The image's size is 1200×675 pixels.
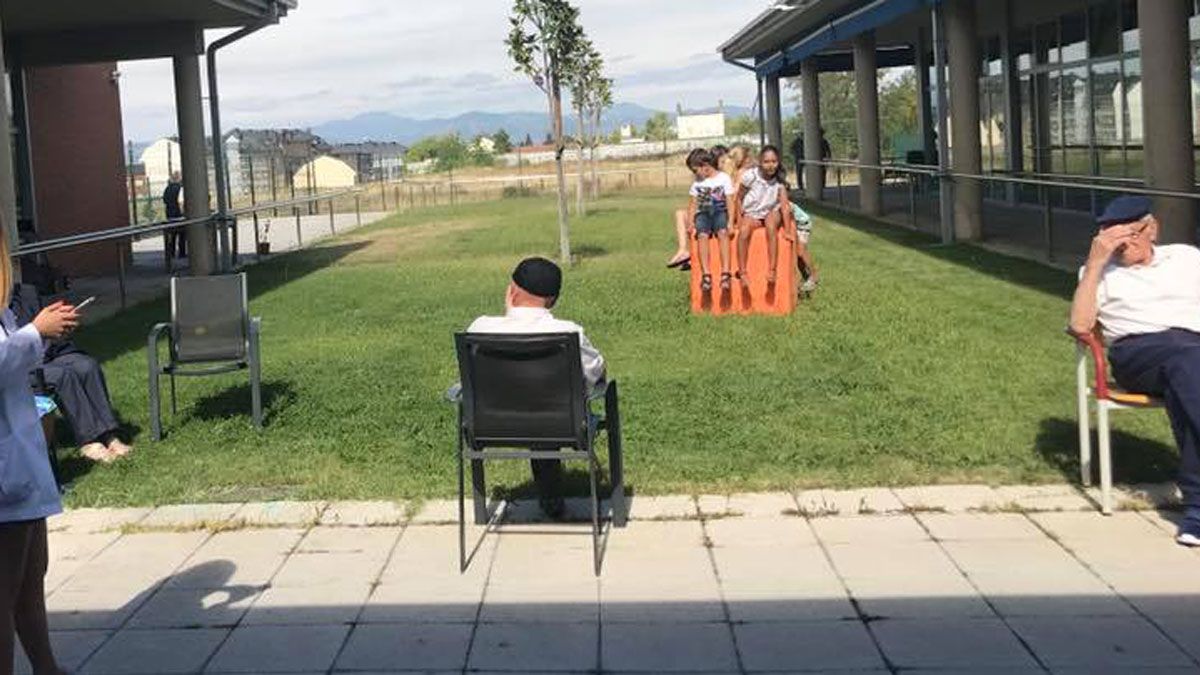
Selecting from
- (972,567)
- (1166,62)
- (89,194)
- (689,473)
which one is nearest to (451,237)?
(89,194)

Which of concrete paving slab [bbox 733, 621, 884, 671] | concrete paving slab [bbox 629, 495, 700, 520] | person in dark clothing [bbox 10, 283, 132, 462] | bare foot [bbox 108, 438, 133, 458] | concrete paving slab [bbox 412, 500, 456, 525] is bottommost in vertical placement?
concrete paving slab [bbox 733, 621, 884, 671]

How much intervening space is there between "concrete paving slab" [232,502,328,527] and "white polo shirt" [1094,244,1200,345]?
11.6 feet

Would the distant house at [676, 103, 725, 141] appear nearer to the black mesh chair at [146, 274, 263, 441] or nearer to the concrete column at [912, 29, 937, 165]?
the concrete column at [912, 29, 937, 165]

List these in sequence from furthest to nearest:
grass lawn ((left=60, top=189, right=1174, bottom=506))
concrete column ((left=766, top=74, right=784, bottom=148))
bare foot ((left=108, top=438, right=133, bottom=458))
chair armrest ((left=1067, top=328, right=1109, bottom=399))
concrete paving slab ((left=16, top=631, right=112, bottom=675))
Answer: concrete column ((left=766, top=74, right=784, bottom=148))
bare foot ((left=108, top=438, right=133, bottom=458))
grass lawn ((left=60, top=189, right=1174, bottom=506))
chair armrest ((left=1067, top=328, right=1109, bottom=399))
concrete paving slab ((left=16, top=631, right=112, bottom=675))

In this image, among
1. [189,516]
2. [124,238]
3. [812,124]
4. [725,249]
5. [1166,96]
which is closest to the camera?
[189,516]

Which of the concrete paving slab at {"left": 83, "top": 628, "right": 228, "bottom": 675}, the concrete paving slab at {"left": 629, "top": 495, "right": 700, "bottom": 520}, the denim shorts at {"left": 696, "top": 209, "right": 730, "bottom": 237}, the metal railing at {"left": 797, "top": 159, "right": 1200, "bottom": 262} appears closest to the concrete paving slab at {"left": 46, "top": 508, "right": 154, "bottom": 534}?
the concrete paving slab at {"left": 83, "top": 628, "right": 228, "bottom": 675}

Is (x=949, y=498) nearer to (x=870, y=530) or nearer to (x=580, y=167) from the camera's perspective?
(x=870, y=530)

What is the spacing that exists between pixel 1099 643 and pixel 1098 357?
1635 millimetres

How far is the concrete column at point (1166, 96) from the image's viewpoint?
11.8 m

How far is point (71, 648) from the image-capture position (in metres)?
4.12

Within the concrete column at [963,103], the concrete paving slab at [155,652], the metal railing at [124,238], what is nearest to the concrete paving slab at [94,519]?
the concrete paving slab at [155,652]

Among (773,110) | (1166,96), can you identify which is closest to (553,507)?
(1166,96)

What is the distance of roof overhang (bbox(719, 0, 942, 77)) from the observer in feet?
67.6

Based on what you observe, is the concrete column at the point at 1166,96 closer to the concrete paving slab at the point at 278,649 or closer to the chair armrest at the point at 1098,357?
the chair armrest at the point at 1098,357
